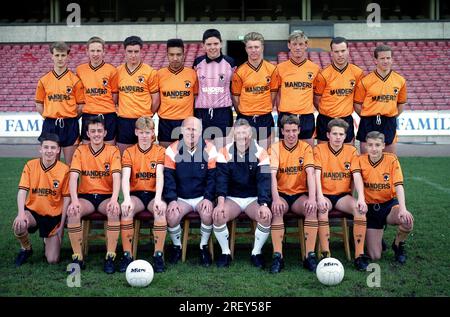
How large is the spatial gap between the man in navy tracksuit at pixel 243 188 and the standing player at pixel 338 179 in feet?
1.54

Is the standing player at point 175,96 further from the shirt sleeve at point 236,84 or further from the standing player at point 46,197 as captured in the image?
the standing player at point 46,197

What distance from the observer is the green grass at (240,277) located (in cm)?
390

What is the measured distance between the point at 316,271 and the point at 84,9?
19664 millimetres

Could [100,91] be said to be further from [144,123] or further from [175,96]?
[144,123]

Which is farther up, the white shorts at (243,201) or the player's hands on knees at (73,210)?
the white shorts at (243,201)

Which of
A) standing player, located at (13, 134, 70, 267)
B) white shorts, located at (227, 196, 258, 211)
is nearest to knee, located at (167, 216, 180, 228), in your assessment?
white shorts, located at (227, 196, 258, 211)

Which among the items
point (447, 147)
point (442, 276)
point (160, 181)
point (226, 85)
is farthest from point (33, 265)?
point (447, 147)

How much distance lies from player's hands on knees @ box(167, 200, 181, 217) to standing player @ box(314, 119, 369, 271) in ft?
3.94

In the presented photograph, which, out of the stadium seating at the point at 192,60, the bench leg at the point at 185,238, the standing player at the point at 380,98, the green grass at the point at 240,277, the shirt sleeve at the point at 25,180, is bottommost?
the green grass at the point at 240,277

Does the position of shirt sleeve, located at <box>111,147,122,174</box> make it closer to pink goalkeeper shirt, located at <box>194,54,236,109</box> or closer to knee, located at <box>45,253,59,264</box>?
knee, located at <box>45,253,59,264</box>

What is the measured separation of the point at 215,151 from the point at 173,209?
0.69 meters

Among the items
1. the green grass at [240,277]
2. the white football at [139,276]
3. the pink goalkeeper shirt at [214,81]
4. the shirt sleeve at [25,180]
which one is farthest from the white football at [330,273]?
the shirt sleeve at [25,180]

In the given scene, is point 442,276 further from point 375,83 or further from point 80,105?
point 80,105

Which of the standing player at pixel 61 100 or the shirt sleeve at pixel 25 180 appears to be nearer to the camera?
the shirt sleeve at pixel 25 180
